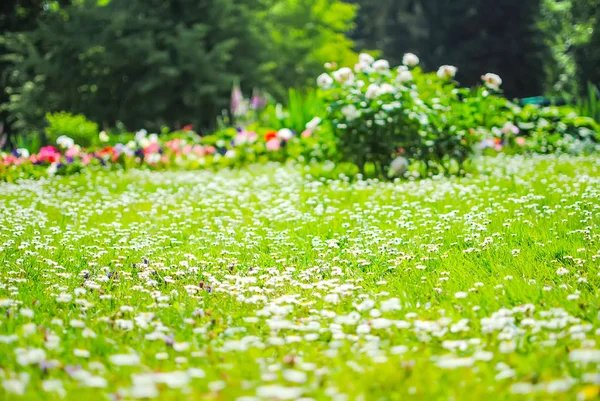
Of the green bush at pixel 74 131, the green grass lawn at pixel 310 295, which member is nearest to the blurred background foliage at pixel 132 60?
the green bush at pixel 74 131

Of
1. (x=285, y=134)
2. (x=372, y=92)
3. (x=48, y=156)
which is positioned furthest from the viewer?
(x=285, y=134)

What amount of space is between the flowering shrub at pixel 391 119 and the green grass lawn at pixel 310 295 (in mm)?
1096

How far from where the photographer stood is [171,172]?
9.31 m

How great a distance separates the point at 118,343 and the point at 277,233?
2.18m

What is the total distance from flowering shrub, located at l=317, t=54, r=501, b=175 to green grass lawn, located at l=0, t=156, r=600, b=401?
110 cm

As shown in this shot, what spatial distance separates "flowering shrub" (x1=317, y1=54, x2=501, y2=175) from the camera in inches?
286

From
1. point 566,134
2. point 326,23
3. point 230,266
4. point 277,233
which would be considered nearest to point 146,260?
point 230,266

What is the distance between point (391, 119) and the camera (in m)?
7.35

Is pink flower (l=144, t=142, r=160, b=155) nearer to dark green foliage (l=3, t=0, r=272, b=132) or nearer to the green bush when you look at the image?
the green bush

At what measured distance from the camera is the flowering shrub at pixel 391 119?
7254mm

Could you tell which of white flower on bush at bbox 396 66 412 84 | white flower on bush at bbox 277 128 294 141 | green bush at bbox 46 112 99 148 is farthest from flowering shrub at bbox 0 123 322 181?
white flower on bush at bbox 396 66 412 84

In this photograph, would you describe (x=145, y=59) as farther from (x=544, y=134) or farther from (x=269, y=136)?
(x=544, y=134)

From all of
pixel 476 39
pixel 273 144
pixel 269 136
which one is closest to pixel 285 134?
pixel 273 144

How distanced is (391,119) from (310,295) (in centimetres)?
446
